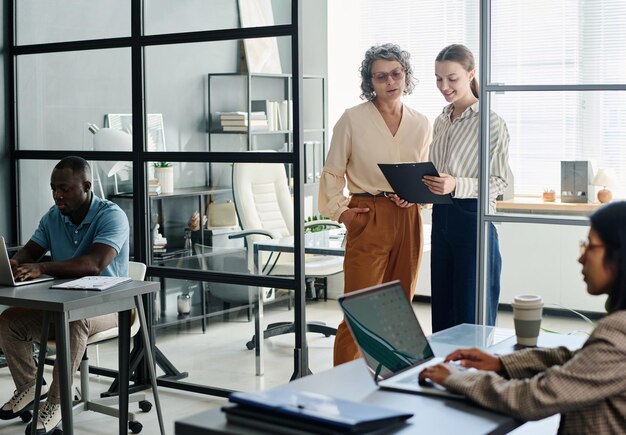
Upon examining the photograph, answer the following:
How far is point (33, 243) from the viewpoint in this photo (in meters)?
4.28

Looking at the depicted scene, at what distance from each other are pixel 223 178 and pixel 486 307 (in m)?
1.50

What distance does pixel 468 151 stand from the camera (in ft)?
12.8

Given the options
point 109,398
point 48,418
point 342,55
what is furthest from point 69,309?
point 342,55

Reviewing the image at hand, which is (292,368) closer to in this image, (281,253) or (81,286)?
(281,253)

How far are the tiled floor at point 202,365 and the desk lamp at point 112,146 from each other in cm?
88

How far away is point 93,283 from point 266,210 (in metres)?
1.13

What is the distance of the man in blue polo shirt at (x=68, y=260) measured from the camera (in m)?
3.93

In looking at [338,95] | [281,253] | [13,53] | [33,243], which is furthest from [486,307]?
[338,95]

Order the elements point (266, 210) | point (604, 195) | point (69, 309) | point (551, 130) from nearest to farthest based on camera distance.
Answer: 1. point (69, 309)
2. point (604, 195)
3. point (551, 130)
4. point (266, 210)

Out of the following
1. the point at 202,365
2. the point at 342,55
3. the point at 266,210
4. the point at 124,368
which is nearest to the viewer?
the point at 124,368

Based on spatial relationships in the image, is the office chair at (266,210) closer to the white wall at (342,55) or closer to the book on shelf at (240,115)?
the book on shelf at (240,115)

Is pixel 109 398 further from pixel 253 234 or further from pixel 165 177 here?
pixel 165 177

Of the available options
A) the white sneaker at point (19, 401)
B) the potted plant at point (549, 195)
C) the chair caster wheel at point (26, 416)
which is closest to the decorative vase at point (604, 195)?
the potted plant at point (549, 195)

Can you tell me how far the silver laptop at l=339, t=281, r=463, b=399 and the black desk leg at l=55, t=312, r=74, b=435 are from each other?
158cm
